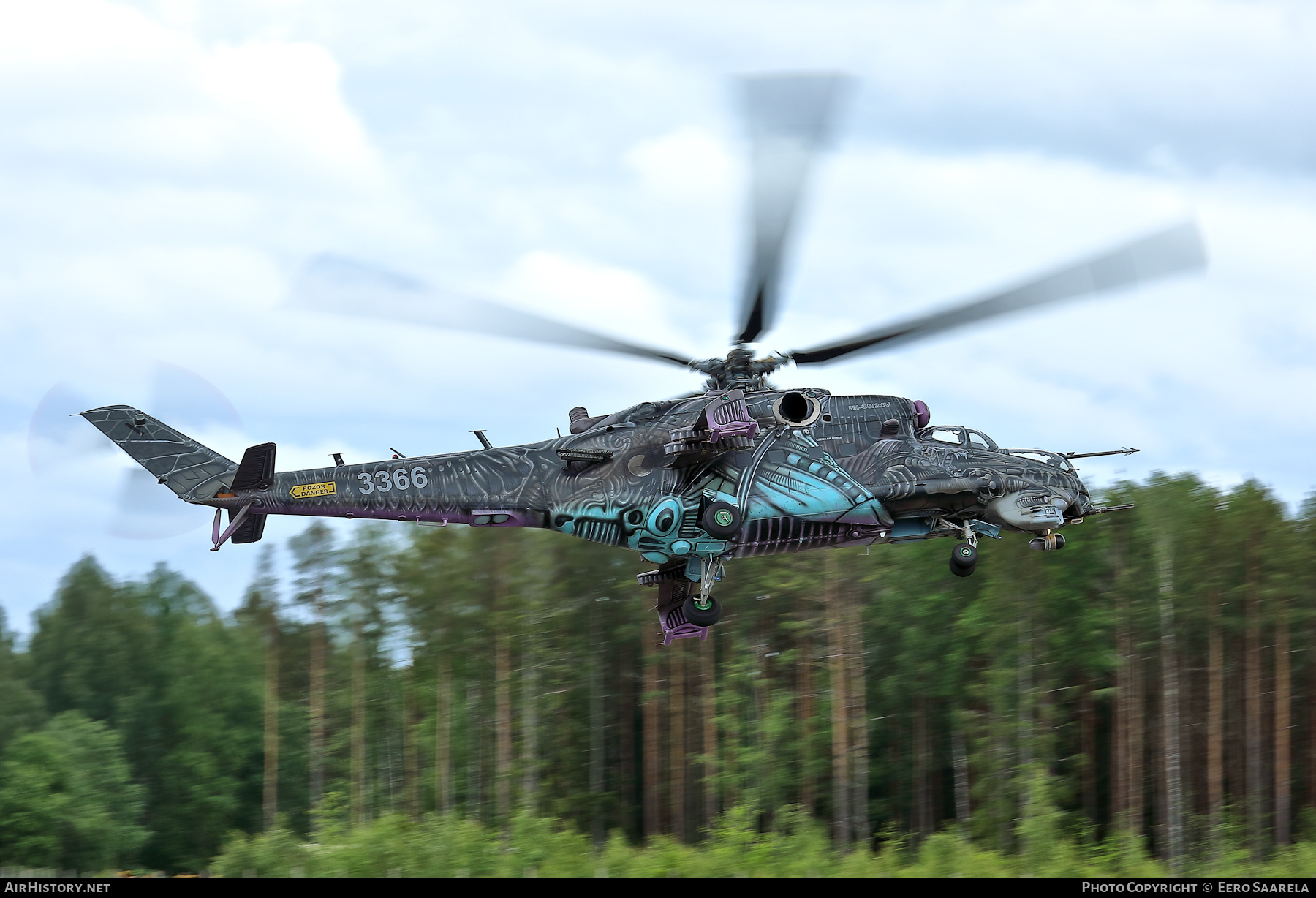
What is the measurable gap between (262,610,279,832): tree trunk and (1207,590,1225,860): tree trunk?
102 feet

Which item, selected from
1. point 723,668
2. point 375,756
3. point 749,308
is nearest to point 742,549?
point 749,308

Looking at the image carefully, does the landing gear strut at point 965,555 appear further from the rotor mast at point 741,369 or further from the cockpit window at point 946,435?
the rotor mast at point 741,369

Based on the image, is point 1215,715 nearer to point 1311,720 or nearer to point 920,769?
point 1311,720

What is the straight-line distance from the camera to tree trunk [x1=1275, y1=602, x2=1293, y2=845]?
129 feet

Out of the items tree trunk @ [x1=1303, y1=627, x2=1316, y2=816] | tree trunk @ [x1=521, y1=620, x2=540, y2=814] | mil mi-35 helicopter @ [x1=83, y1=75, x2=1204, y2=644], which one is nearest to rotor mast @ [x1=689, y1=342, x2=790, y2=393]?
mil mi-35 helicopter @ [x1=83, y1=75, x2=1204, y2=644]

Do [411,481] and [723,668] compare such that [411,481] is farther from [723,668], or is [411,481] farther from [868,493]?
[723,668]

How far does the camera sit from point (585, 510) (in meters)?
20.6

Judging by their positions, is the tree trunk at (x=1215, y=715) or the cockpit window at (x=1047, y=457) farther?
the tree trunk at (x=1215, y=715)

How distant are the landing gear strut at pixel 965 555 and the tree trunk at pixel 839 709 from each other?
19324mm

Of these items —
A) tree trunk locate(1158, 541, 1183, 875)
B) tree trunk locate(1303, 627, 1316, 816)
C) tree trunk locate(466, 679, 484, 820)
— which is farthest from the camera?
tree trunk locate(466, 679, 484, 820)

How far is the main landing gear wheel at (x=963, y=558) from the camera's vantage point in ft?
67.6

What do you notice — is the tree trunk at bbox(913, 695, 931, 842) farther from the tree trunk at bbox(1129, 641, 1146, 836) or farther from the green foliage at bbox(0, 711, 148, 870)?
the green foliage at bbox(0, 711, 148, 870)

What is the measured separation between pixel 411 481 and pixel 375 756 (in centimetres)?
3032

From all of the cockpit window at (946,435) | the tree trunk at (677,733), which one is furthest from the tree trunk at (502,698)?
the cockpit window at (946,435)
